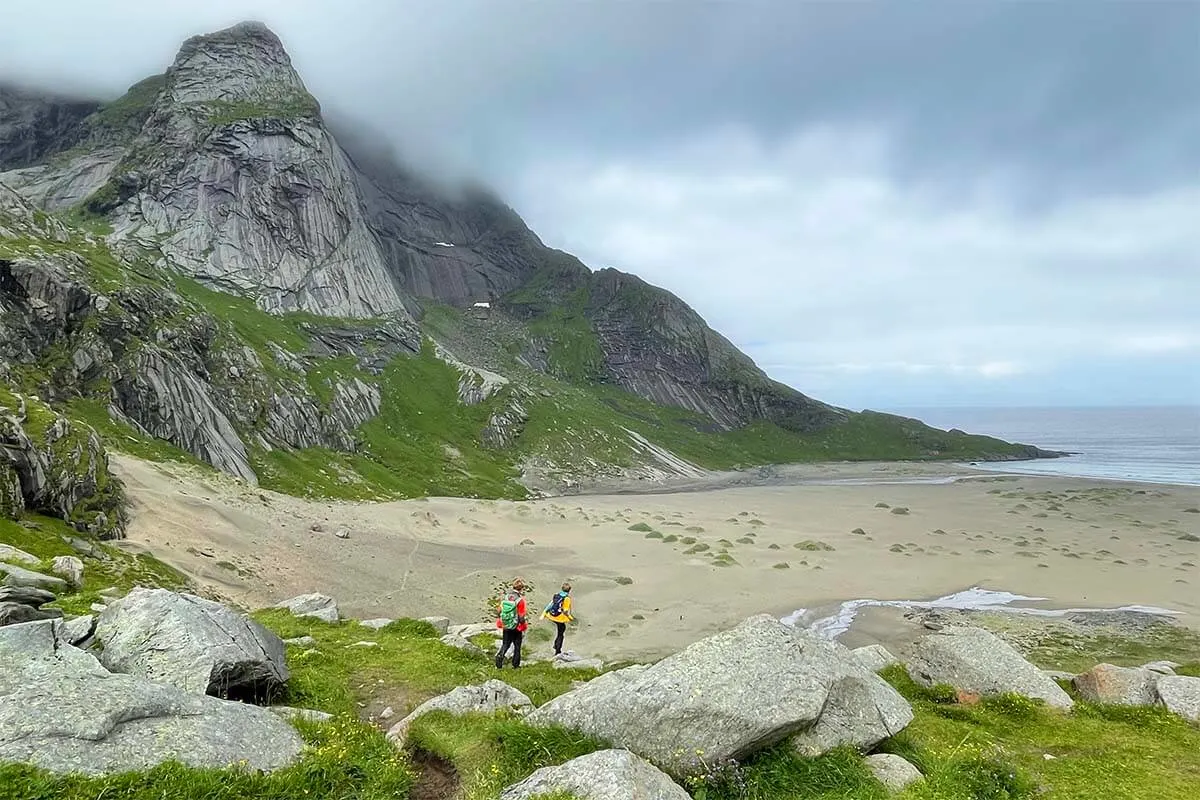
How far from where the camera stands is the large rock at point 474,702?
1241 centimetres

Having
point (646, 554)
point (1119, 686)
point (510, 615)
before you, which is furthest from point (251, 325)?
point (1119, 686)

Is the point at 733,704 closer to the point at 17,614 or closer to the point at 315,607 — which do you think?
the point at 17,614

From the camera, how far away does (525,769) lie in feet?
33.5

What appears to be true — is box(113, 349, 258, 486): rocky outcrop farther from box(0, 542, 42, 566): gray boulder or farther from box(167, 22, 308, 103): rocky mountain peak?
box(167, 22, 308, 103): rocky mountain peak

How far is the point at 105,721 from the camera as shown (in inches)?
350

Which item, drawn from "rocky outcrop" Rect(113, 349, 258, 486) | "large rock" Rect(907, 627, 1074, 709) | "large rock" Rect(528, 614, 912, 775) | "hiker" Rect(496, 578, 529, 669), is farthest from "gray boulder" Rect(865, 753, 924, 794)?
"rocky outcrop" Rect(113, 349, 258, 486)

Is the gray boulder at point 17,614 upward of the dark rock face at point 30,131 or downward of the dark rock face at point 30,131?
downward

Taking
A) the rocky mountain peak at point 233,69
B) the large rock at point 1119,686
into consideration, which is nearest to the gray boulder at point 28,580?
the large rock at point 1119,686

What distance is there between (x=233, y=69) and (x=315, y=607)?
8091 inches

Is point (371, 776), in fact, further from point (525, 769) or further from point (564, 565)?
point (564, 565)

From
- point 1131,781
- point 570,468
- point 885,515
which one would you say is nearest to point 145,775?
point 1131,781

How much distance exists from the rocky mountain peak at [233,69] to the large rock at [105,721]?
204m

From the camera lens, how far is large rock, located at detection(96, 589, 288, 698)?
39.2ft

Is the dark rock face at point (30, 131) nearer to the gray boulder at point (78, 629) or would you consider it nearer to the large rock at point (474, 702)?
the gray boulder at point (78, 629)
